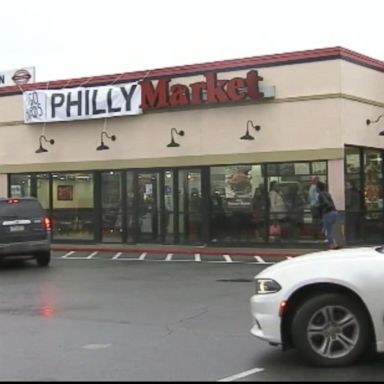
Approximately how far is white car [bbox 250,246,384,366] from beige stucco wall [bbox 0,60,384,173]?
13309 mm

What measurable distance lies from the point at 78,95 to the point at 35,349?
55.7 feet

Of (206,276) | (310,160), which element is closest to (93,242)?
(310,160)

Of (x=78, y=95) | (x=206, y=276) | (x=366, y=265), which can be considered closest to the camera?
(x=366, y=265)

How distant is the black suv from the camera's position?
17391 mm

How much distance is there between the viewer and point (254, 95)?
20.9 metres

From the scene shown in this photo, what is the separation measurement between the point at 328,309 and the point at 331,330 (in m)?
0.20

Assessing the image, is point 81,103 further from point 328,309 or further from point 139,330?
point 328,309

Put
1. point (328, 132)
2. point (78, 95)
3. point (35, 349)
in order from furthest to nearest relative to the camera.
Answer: point (78, 95) → point (328, 132) → point (35, 349)

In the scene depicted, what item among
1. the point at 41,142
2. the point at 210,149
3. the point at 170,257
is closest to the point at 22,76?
the point at 41,142

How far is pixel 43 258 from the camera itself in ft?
58.7

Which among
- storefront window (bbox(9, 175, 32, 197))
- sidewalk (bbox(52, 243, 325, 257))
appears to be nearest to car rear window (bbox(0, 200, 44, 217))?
sidewalk (bbox(52, 243, 325, 257))

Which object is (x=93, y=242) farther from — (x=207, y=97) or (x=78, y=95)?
(x=207, y=97)

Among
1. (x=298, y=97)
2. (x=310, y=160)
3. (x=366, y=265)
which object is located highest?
(x=298, y=97)

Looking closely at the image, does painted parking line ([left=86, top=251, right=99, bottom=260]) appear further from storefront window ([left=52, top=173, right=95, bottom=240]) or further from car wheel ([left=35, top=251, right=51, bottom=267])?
storefront window ([left=52, top=173, right=95, bottom=240])
